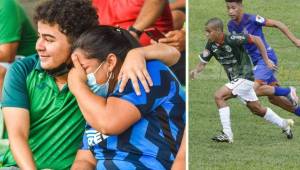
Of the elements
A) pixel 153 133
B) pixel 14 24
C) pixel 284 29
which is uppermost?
pixel 14 24

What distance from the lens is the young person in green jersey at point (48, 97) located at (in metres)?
2.70

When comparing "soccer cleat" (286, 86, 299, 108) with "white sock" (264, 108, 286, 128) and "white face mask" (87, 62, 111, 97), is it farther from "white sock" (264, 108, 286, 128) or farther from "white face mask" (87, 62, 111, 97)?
"white face mask" (87, 62, 111, 97)

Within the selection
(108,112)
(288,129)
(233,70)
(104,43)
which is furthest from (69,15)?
(288,129)

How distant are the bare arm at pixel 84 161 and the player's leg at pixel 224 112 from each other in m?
1.91

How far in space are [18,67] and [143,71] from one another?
50cm

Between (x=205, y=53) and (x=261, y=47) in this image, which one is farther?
(x=261, y=47)

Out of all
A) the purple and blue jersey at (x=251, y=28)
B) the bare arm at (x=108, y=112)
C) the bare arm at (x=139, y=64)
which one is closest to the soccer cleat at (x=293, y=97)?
the purple and blue jersey at (x=251, y=28)

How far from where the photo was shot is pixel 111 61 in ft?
8.46

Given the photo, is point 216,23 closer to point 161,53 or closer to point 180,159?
point 161,53

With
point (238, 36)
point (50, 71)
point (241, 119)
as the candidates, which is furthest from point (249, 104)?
point (50, 71)

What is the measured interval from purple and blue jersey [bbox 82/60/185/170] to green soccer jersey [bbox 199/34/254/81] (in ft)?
5.12

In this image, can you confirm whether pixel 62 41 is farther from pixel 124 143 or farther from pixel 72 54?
pixel 124 143

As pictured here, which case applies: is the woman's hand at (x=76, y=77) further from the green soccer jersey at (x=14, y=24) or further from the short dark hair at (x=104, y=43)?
the green soccer jersey at (x=14, y=24)

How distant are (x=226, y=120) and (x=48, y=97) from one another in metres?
1.99
